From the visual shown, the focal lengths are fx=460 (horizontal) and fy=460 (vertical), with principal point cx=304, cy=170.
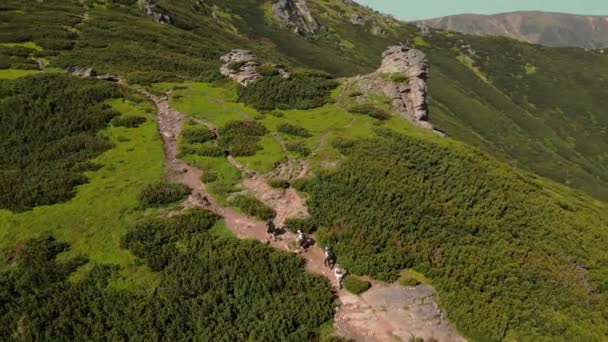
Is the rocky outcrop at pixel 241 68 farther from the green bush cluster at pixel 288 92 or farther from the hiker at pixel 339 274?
the hiker at pixel 339 274

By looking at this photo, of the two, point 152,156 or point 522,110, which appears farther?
point 522,110

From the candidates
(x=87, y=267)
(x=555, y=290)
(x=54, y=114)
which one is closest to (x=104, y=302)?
(x=87, y=267)

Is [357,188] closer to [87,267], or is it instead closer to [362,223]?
[362,223]

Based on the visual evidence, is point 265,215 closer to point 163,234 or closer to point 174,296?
point 163,234

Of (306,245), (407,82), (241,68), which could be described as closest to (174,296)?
(306,245)

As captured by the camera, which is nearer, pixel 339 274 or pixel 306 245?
pixel 339 274
